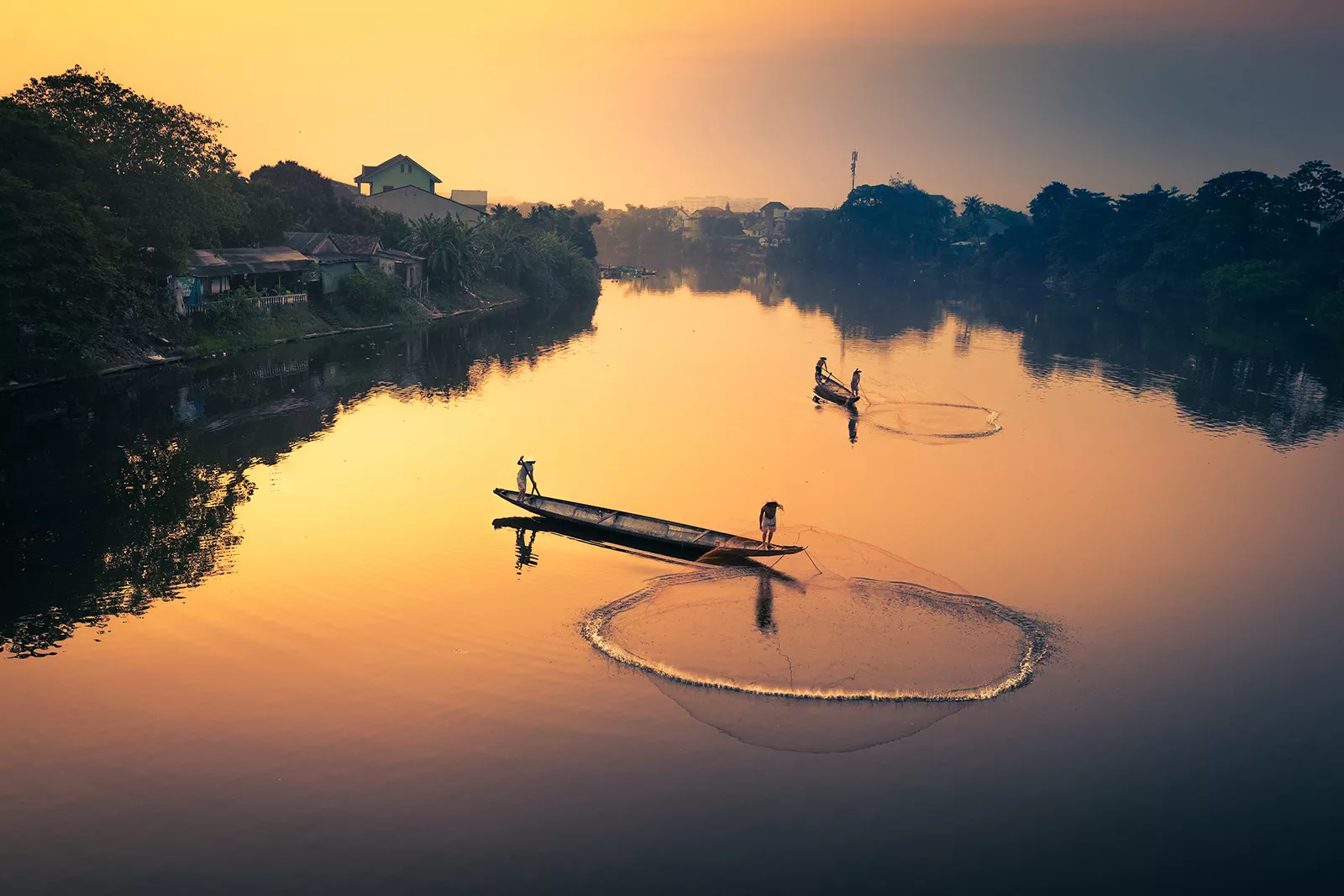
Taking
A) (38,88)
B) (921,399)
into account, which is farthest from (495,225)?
(921,399)

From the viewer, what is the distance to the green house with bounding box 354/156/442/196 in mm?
113500

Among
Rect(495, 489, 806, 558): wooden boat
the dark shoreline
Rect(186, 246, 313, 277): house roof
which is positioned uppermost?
Rect(186, 246, 313, 277): house roof

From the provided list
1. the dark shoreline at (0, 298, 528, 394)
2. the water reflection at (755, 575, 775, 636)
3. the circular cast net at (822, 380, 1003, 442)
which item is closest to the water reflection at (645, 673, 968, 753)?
the water reflection at (755, 575, 775, 636)

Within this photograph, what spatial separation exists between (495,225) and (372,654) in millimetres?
79981

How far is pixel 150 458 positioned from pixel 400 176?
289 ft

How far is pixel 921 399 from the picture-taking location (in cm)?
4972

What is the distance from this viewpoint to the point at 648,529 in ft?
85.8

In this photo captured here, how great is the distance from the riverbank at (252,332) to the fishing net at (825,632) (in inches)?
1319

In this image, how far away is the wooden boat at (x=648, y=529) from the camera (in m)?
24.5

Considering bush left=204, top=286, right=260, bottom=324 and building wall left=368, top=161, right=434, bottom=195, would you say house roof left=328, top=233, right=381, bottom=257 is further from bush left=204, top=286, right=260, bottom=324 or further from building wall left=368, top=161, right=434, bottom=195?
building wall left=368, top=161, right=434, bottom=195

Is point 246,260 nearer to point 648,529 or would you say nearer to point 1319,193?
point 648,529

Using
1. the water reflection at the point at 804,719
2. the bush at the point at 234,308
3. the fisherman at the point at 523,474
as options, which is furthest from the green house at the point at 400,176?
the water reflection at the point at 804,719

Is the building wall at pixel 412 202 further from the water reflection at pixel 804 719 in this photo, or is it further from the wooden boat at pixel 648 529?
the water reflection at pixel 804 719

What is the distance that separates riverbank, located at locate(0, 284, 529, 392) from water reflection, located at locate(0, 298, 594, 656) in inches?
42.0
